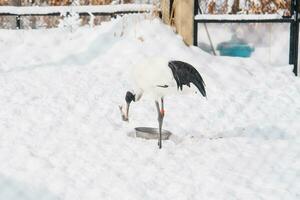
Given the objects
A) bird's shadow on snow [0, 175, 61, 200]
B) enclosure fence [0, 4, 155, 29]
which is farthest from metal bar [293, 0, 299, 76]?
bird's shadow on snow [0, 175, 61, 200]

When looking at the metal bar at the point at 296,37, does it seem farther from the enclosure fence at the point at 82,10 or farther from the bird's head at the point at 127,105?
the bird's head at the point at 127,105

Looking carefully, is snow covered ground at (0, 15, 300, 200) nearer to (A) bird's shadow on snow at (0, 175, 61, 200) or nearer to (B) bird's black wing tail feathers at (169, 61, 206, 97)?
(A) bird's shadow on snow at (0, 175, 61, 200)

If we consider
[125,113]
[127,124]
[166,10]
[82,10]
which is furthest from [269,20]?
[125,113]

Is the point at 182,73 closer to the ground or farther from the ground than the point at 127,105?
farther from the ground

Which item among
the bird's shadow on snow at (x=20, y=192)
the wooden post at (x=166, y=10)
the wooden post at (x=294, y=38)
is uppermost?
the wooden post at (x=166, y=10)

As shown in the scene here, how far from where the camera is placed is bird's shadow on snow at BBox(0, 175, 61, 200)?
3664mm

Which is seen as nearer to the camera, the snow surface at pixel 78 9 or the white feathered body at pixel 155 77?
the white feathered body at pixel 155 77

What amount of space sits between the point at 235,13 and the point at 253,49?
847mm

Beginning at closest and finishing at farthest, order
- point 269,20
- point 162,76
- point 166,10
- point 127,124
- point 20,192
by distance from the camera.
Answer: point 20,192
point 162,76
point 127,124
point 166,10
point 269,20

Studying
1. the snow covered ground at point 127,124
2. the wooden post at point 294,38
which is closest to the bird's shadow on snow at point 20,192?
the snow covered ground at point 127,124

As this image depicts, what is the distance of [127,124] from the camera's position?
574cm

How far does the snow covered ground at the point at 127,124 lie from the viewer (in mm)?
3973

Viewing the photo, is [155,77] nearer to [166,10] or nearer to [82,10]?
[166,10]

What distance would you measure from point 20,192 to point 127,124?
2.14 m
